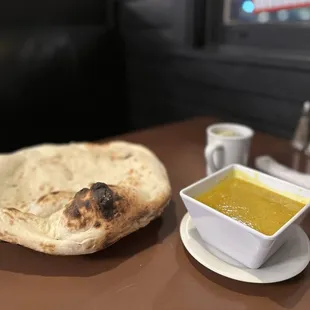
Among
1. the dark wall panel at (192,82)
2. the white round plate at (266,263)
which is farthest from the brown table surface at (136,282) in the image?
the dark wall panel at (192,82)

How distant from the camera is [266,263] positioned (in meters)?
0.58

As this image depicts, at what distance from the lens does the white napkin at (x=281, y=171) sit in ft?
2.77

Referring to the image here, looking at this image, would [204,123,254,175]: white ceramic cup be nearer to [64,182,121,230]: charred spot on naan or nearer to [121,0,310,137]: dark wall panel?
[64,182,121,230]: charred spot on naan

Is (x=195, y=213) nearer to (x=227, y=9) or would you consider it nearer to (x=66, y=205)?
(x=66, y=205)

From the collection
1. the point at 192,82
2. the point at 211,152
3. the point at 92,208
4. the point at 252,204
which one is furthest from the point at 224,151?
the point at 192,82

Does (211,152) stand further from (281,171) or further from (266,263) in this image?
(266,263)

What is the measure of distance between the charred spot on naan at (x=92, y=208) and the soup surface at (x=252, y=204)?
0.47 feet

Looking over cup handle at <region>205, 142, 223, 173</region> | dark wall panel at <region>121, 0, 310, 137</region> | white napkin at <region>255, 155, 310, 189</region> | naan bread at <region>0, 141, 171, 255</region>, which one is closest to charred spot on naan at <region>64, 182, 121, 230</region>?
naan bread at <region>0, 141, 171, 255</region>

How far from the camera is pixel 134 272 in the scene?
1.93 ft

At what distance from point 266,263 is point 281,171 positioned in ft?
1.20

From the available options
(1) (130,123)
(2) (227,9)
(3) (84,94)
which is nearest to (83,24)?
(3) (84,94)

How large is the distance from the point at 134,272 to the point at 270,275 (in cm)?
20

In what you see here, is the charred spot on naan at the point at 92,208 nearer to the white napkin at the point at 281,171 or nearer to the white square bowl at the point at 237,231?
the white square bowl at the point at 237,231

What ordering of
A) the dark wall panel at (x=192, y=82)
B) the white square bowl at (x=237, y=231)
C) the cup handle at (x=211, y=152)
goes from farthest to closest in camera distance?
the dark wall panel at (x=192, y=82)
the cup handle at (x=211, y=152)
the white square bowl at (x=237, y=231)
